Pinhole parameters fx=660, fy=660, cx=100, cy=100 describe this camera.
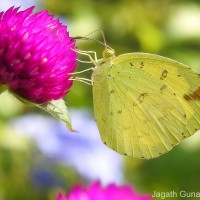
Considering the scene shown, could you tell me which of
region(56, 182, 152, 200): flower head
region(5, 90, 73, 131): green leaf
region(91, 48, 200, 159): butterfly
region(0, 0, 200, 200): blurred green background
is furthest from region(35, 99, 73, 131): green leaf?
region(0, 0, 200, 200): blurred green background

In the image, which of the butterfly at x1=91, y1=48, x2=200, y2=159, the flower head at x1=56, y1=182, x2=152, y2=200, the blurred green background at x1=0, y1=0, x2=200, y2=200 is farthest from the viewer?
the blurred green background at x1=0, y1=0, x2=200, y2=200

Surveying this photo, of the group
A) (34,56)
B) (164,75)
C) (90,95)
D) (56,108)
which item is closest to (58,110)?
(56,108)

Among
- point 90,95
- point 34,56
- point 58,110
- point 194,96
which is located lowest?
point 58,110

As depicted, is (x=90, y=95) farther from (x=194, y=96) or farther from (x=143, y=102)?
(x=194, y=96)

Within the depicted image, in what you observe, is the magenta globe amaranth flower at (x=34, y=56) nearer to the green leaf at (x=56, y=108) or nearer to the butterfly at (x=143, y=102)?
the green leaf at (x=56, y=108)

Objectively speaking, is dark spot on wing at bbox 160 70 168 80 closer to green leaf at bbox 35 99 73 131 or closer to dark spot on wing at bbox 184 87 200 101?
dark spot on wing at bbox 184 87 200 101

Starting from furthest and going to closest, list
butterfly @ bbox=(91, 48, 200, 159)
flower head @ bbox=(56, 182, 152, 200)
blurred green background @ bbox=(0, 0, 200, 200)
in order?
blurred green background @ bbox=(0, 0, 200, 200)
butterfly @ bbox=(91, 48, 200, 159)
flower head @ bbox=(56, 182, 152, 200)
